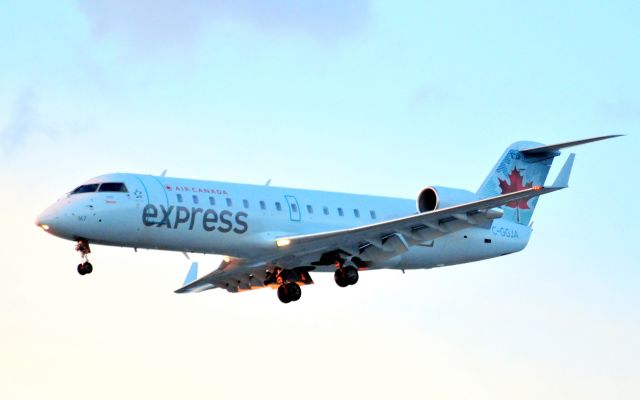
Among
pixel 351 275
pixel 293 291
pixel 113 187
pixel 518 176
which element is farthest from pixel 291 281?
pixel 518 176

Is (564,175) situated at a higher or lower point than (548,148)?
lower

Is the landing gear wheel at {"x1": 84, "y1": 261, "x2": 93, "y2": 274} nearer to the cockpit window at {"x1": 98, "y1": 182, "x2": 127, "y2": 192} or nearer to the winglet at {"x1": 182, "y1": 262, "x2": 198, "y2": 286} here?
the cockpit window at {"x1": 98, "y1": 182, "x2": 127, "y2": 192}

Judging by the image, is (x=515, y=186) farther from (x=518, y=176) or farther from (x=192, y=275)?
(x=192, y=275)

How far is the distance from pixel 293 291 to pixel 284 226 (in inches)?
106

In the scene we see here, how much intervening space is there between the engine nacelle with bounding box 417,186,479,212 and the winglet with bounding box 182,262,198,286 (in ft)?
25.5

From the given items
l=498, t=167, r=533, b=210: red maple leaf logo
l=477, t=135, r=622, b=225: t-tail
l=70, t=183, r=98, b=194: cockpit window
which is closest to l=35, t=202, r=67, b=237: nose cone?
l=70, t=183, r=98, b=194: cockpit window

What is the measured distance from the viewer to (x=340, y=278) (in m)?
→ 41.8

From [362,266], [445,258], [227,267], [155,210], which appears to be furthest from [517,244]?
[155,210]

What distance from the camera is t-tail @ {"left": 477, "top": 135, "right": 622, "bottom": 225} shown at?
4675cm

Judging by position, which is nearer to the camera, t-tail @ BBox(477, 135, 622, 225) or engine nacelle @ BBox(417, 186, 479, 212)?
engine nacelle @ BBox(417, 186, 479, 212)

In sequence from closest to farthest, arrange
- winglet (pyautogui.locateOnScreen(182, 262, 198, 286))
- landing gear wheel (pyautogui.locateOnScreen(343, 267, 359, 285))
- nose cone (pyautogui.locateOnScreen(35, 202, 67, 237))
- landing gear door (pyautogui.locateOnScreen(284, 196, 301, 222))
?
nose cone (pyautogui.locateOnScreen(35, 202, 67, 237))
landing gear door (pyautogui.locateOnScreen(284, 196, 301, 222))
landing gear wheel (pyautogui.locateOnScreen(343, 267, 359, 285))
winglet (pyautogui.locateOnScreen(182, 262, 198, 286))

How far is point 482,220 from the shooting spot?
134 ft

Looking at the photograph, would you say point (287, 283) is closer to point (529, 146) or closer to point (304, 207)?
point (304, 207)

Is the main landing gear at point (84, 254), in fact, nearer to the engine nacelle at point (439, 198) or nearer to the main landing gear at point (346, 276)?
the main landing gear at point (346, 276)
